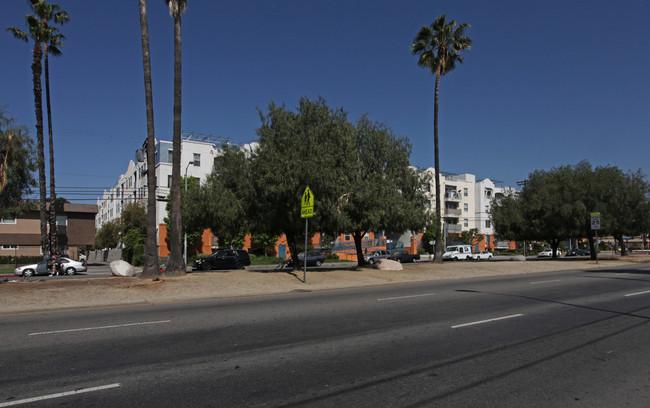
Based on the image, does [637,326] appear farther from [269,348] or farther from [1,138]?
[1,138]

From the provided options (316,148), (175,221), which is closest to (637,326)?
(316,148)

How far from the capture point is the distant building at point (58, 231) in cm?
4475

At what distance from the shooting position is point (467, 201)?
280 feet

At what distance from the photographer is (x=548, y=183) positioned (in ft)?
129

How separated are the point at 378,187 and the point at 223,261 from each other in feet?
57.6

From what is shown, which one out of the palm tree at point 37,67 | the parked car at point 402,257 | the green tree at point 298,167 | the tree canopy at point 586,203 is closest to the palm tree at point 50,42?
the palm tree at point 37,67

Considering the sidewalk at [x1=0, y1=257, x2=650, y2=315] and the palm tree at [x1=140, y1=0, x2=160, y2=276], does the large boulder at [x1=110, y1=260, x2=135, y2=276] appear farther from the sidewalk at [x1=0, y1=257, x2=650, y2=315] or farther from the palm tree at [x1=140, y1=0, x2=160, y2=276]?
the sidewalk at [x1=0, y1=257, x2=650, y2=315]

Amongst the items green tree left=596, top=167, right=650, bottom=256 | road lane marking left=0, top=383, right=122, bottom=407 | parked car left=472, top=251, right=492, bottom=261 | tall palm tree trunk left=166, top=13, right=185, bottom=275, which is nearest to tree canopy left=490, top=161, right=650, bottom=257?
green tree left=596, top=167, right=650, bottom=256

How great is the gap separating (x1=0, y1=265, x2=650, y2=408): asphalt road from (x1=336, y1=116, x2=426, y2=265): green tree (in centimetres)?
1022

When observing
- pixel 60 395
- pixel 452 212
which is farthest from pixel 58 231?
pixel 452 212

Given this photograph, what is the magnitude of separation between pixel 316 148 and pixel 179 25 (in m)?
8.07

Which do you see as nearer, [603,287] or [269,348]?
[269,348]

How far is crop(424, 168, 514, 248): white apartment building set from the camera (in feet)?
268

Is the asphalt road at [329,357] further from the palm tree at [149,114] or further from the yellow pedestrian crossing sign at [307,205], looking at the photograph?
the palm tree at [149,114]
